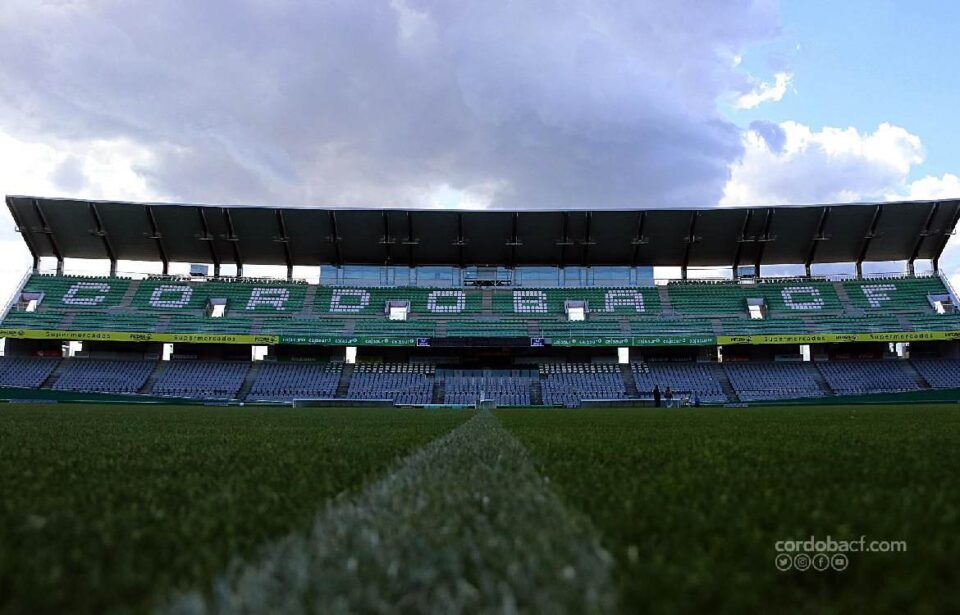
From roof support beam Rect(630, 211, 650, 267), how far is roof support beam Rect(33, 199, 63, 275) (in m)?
26.5

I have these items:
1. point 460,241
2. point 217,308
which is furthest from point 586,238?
point 217,308

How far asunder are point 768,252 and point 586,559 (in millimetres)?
31457

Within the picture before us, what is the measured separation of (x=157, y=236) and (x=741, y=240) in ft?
88.5

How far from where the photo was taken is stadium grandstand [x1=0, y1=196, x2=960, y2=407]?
2634 cm

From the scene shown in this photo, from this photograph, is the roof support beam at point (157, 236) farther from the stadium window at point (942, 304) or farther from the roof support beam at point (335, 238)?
the stadium window at point (942, 304)

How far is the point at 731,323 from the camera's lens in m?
27.9

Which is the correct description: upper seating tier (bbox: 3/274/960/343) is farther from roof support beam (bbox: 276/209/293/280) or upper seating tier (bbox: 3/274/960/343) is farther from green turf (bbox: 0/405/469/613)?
green turf (bbox: 0/405/469/613)

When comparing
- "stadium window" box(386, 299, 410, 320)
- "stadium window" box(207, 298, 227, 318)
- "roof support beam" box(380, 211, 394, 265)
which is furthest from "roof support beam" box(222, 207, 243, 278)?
"stadium window" box(386, 299, 410, 320)

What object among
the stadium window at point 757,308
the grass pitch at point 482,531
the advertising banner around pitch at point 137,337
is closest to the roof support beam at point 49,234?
the advertising banner around pitch at point 137,337

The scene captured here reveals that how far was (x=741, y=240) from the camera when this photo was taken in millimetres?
28125

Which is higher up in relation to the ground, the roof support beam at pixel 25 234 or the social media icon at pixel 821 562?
the roof support beam at pixel 25 234

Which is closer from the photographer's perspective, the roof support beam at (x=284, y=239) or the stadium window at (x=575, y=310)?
the roof support beam at (x=284, y=239)

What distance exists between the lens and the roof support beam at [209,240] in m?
27.0

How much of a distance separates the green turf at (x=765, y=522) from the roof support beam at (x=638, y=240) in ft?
84.8
